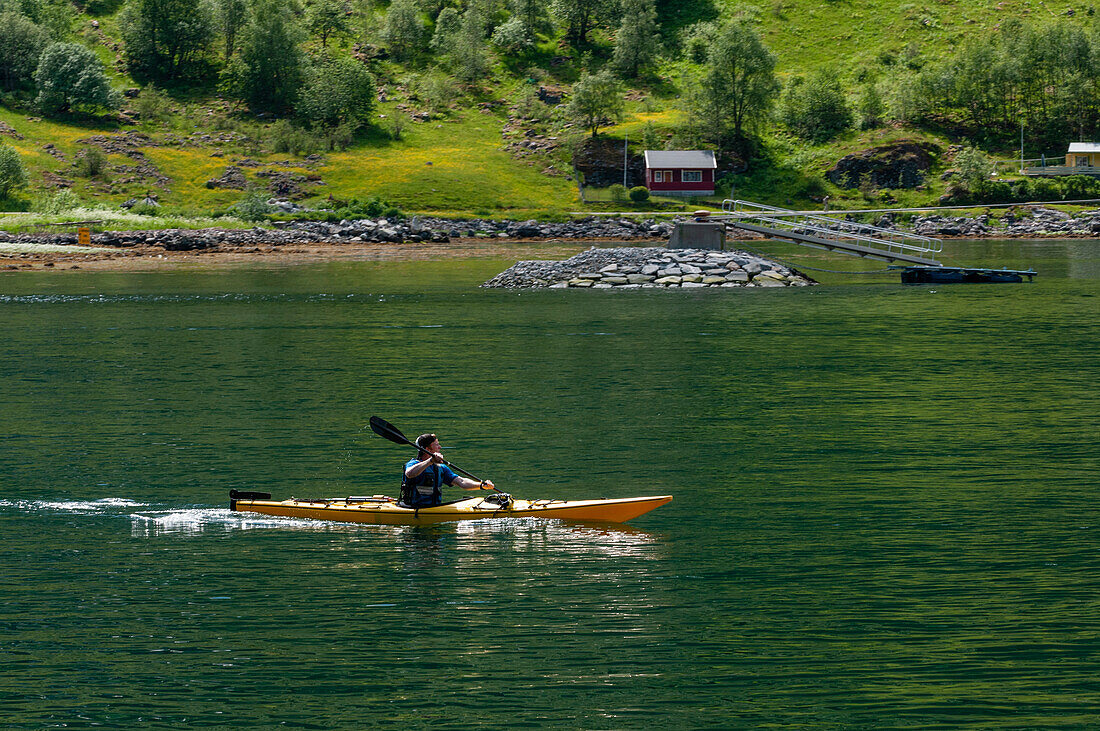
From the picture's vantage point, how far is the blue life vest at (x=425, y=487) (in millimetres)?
22531

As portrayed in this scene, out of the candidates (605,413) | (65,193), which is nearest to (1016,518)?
(605,413)

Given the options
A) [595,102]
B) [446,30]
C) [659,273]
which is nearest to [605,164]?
[595,102]

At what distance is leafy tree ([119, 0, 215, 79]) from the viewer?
581 feet

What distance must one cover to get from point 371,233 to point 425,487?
9993cm

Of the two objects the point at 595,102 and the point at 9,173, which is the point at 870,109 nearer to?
the point at 595,102

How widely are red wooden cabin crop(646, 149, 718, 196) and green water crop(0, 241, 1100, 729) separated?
100509mm

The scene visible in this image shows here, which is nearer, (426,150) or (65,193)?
(65,193)

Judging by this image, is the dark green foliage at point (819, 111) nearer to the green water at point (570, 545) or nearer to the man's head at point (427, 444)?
the green water at point (570, 545)

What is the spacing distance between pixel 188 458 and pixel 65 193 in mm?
107698


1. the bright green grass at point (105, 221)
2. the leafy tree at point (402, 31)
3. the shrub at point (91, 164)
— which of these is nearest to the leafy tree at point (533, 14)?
the leafy tree at point (402, 31)

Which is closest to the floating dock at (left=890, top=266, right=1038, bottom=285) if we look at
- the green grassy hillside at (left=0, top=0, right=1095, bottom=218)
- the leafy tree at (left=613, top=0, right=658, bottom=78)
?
the green grassy hillside at (left=0, top=0, right=1095, bottom=218)

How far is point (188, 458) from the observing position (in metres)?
28.4

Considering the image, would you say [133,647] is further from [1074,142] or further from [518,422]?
[1074,142]

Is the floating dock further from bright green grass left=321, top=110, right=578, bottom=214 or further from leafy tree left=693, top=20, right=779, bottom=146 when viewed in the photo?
leafy tree left=693, top=20, right=779, bottom=146
